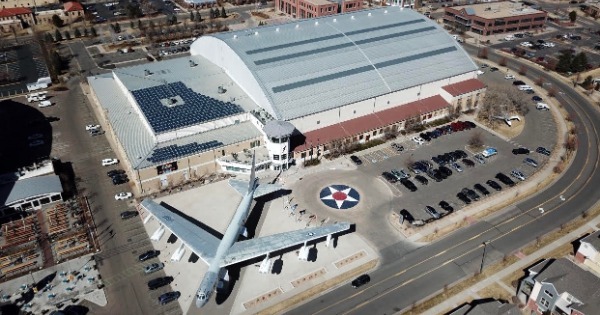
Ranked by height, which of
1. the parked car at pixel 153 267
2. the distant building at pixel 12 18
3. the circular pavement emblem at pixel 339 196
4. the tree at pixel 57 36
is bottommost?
the parked car at pixel 153 267

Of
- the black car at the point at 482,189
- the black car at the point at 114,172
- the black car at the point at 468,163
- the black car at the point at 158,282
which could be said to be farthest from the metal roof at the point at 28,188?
the black car at the point at 468,163

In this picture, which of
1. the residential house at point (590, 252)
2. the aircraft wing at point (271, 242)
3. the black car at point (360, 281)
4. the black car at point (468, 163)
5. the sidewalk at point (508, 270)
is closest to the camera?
the sidewalk at point (508, 270)

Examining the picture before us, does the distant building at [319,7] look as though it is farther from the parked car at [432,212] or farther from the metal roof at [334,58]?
the parked car at [432,212]

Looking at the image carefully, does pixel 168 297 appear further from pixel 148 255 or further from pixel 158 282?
pixel 148 255

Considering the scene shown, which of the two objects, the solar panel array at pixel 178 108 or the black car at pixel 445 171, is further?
the solar panel array at pixel 178 108

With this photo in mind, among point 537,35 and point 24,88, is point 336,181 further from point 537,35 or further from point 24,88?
point 537,35

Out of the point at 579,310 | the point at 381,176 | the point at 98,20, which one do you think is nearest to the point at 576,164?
the point at 381,176
